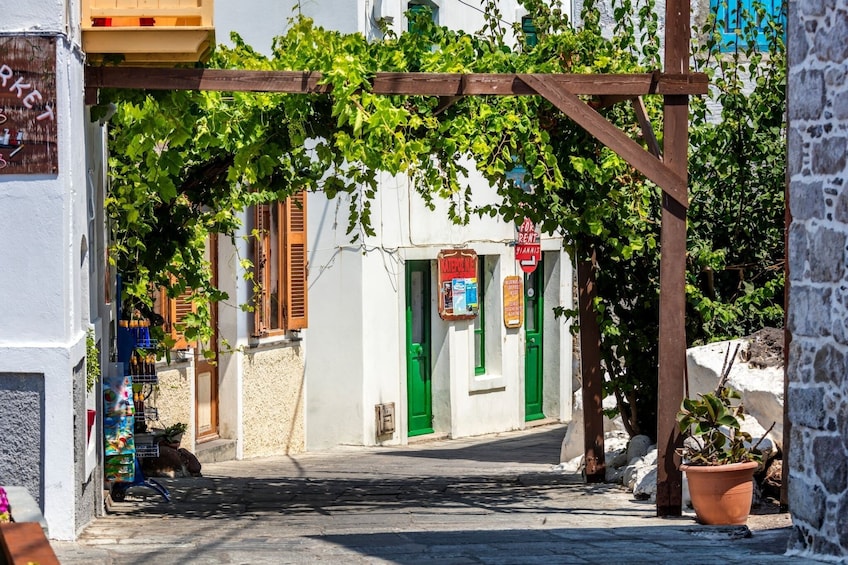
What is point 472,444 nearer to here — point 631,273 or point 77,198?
point 631,273

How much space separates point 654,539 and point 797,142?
2475 millimetres

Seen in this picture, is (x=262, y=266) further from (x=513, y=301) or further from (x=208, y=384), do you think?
(x=513, y=301)

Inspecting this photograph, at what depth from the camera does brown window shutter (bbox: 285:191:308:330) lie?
17.3 m

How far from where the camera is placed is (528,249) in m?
20.6

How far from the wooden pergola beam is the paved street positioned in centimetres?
285

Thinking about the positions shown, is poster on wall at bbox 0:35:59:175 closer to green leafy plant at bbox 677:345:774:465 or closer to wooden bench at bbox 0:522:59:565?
wooden bench at bbox 0:522:59:565

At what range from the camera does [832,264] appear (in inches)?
300

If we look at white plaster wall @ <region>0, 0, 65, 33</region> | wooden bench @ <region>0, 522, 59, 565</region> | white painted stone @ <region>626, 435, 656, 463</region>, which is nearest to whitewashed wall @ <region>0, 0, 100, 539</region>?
white plaster wall @ <region>0, 0, 65, 33</region>

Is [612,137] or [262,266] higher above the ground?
[612,137]

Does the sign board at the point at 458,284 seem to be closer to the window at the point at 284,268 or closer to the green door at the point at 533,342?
the green door at the point at 533,342

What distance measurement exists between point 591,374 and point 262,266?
5182mm

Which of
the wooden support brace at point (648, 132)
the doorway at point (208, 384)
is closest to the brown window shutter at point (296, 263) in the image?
the doorway at point (208, 384)

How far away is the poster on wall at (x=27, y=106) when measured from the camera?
7.67 meters

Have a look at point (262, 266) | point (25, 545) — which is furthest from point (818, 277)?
point (262, 266)
